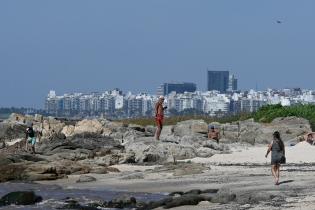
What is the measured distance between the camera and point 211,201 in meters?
21.9

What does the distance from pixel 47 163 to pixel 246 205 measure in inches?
537

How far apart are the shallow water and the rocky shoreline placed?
0.41m

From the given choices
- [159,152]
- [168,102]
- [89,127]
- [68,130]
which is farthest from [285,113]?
[168,102]

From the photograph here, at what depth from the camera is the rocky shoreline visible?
885 inches

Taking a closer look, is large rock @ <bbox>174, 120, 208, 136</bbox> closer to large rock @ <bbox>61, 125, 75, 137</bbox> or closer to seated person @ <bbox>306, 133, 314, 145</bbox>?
large rock @ <bbox>61, 125, 75, 137</bbox>

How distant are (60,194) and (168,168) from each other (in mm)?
5577

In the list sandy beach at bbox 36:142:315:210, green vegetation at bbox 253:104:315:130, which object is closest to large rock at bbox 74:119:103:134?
green vegetation at bbox 253:104:315:130

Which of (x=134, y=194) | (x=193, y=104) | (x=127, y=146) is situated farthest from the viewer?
(x=193, y=104)

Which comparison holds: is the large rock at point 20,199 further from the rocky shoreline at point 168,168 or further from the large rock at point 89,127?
the large rock at point 89,127

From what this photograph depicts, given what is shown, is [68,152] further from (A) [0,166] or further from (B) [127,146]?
(A) [0,166]

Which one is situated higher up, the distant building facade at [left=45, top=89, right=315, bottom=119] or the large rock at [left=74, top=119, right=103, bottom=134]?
the distant building facade at [left=45, top=89, right=315, bottom=119]

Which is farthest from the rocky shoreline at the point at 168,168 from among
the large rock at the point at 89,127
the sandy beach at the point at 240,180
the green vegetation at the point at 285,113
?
the green vegetation at the point at 285,113

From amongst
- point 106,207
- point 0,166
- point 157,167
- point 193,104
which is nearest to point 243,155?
point 157,167

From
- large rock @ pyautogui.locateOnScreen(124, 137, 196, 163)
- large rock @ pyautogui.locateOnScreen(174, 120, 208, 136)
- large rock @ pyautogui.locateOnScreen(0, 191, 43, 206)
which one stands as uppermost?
large rock @ pyautogui.locateOnScreen(174, 120, 208, 136)
